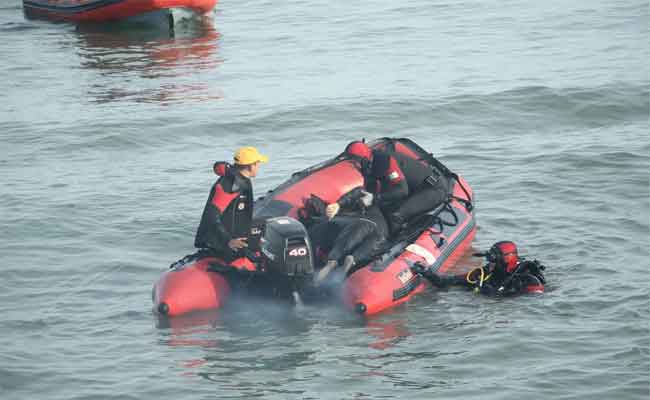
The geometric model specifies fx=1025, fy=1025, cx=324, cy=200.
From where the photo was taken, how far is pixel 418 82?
1984 centimetres

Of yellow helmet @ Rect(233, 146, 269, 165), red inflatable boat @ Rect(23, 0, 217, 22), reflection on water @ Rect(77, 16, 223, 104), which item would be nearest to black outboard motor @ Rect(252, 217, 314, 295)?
yellow helmet @ Rect(233, 146, 269, 165)

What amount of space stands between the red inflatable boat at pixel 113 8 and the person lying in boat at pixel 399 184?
16.6m

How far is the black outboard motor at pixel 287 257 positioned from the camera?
888cm

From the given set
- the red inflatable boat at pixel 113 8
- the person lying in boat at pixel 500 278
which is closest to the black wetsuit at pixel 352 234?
the person lying in boat at pixel 500 278

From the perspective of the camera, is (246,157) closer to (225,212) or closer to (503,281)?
(225,212)

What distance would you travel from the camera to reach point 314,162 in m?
14.7

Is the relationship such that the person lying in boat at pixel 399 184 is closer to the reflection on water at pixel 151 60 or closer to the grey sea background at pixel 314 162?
the grey sea background at pixel 314 162

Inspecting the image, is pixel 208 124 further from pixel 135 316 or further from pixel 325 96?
pixel 135 316

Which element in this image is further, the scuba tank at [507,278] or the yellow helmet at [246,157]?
the scuba tank at [507,278]

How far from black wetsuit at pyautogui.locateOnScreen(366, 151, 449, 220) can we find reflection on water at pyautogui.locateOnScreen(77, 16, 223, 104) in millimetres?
9078

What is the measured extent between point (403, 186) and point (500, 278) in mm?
1512

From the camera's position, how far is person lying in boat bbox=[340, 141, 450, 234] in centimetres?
1030

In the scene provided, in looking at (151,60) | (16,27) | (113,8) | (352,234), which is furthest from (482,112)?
(16,27)

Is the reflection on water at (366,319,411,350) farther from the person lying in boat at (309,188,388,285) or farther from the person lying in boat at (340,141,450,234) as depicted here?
the person lying in boat at (340,141,450,234)
